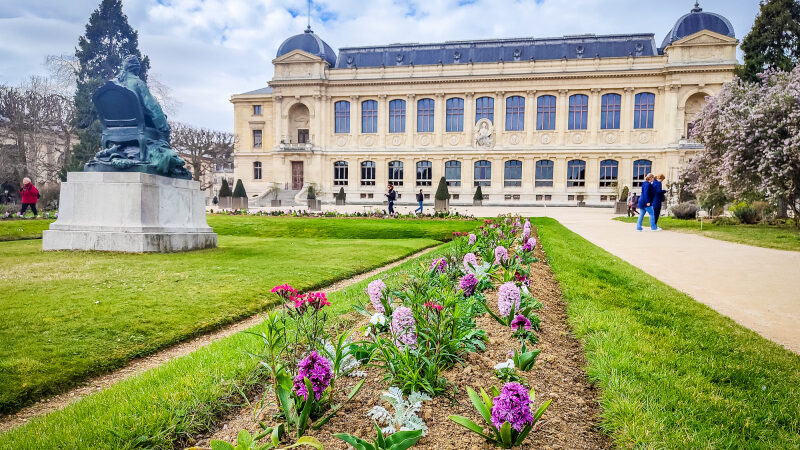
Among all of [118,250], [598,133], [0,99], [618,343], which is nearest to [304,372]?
[618,343]

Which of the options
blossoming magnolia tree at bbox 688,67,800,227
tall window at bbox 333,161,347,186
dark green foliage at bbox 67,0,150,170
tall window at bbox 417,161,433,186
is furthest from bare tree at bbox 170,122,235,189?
blossoming magnolia tree at bbox 688,67,800,227

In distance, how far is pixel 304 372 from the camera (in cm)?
208

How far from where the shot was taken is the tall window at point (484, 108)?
156ft

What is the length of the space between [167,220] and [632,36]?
52359 millimetres

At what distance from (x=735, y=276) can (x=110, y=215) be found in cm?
1137

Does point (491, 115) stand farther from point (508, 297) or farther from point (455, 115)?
point (508, 297)

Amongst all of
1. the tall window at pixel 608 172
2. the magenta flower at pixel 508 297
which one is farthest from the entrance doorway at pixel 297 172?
the magenta flower at pixel 508 297

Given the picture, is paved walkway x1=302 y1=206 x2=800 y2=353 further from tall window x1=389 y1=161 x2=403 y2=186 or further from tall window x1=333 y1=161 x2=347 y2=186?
tall window x1=333 y1=161 x2=347 y2=186

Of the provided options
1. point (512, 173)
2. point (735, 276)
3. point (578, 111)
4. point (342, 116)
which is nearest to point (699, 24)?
point (578, 111)

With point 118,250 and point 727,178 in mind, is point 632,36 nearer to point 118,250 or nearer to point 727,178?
point 727,178

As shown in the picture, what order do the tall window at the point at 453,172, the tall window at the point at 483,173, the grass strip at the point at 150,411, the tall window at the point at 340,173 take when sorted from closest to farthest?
the grass strip at the point at 150,411, the tall window at the point at 483,173, the tall window at the point at 453,172, the tall window at the point at 340,173

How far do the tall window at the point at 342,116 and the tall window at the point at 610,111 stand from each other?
26.9 m

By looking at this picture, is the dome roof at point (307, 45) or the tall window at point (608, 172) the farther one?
the dome roof at point (307, 45)

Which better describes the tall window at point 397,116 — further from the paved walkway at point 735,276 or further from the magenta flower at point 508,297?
the magenta flower at point 508,297
